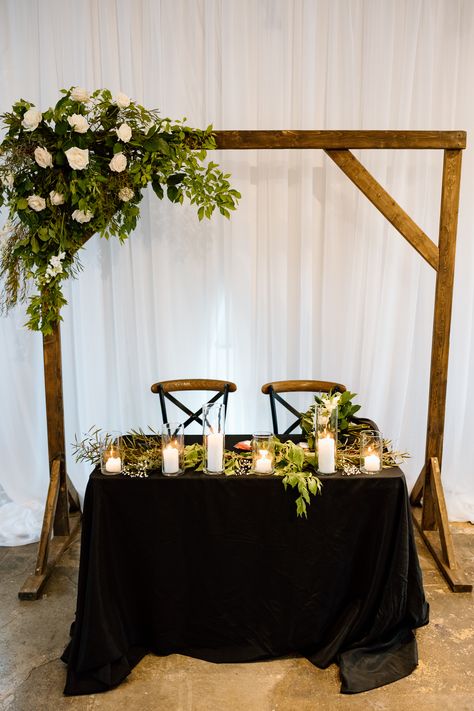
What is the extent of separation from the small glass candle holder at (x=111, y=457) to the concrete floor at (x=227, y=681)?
0.73 metres

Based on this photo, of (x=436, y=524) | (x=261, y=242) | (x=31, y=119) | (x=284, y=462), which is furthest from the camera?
(x=261, y=242)

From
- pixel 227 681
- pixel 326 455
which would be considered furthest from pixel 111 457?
pixel 227 681

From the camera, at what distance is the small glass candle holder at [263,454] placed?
7.29 feet

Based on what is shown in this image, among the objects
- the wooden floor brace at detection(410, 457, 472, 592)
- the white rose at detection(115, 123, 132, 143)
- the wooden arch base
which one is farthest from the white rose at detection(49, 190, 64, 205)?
the wooden floor brace at detection(410, 457, 472, 592)

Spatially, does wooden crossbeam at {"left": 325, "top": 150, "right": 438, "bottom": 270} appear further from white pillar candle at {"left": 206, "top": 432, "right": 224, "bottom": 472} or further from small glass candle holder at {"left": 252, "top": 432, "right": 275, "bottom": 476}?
white pillar candle at {"left": 206, "top": 432, "right": 224, "bottom": 472}

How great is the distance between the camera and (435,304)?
9.89 ft

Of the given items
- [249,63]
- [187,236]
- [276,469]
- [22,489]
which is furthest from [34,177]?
[22,489]

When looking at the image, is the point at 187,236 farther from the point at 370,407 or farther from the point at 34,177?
the point at 370,407

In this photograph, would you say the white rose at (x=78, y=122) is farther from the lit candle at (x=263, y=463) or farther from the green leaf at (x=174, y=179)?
the lit candle at (x=263, y=463)

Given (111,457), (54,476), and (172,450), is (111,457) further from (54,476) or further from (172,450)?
(54,476)

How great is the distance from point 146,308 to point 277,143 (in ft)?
4.01

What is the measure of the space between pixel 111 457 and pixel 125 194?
119cm

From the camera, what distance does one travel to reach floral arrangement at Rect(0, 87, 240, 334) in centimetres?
259

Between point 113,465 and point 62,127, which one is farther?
point 62,127
